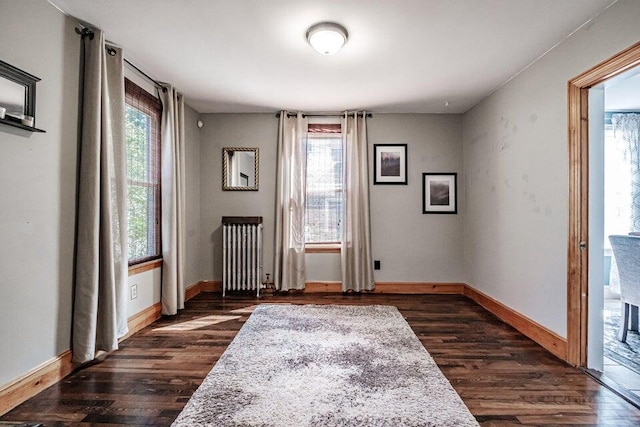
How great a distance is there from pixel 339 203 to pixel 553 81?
266cm

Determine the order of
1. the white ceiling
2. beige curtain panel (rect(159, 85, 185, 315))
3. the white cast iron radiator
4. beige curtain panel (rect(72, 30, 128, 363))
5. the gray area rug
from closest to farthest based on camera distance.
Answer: the gray area rug < the white ceiling < beige curtain panel (rect(72, 30, 128, 363)) < beige curtain panel (rect(159, 85, 185, 315)) < the white cast iron radiator

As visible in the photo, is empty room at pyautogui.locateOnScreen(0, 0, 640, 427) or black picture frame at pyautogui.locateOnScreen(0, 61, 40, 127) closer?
black picture frame at pyautogui.locateOnScreen(0, 61, 40, 127)

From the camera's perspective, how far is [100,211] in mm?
2408

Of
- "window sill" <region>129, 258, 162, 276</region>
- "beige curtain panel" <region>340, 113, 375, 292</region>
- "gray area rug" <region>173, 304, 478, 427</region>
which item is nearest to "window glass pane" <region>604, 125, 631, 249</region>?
"beige curtain panel" <region>340, 113, 375, 292</region>

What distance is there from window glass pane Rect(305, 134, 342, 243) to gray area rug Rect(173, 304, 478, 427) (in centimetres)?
164

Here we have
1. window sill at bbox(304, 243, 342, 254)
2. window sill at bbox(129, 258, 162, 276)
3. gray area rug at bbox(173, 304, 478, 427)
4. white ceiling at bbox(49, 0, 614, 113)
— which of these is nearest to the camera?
gray area rug at bbox(173, 304, 478, 427)

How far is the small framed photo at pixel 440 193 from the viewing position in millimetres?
4566

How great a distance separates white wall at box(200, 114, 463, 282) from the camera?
4.57m

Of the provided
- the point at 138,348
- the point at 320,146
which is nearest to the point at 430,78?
the point at 320,146

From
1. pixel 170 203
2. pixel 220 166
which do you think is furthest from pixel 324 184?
pixel 170 203

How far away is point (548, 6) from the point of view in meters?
2.12

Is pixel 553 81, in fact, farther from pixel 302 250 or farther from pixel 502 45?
pixel 302 250

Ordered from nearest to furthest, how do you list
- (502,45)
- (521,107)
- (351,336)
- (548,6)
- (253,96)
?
(548,6) < (502,45) < (351,336) < (521,107) < (253,96)

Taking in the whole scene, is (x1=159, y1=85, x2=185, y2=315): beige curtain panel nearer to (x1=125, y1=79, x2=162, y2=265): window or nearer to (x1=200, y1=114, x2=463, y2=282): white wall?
(x1=125, y1=79, x2=162, y2=265): window
